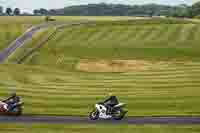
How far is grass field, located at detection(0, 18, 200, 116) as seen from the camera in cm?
3681

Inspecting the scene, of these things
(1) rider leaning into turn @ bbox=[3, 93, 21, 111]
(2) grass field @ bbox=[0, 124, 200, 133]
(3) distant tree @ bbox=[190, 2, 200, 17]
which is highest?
(3) distant tree @ bbox=[190, 2, 200, 17]

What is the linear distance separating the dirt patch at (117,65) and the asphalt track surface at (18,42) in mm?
14978

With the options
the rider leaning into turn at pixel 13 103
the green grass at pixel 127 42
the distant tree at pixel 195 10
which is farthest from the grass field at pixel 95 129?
the distant tree at pixel 195 10

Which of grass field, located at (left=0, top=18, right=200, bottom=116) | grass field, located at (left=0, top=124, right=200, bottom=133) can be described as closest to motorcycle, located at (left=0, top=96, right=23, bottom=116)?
grass field, located at (left=0, top=18, right=200, bottom=116)

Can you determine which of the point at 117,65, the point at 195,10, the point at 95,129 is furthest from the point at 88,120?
→ the point at 195,10

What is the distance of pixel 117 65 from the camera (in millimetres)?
66438

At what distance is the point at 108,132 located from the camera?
2664cm

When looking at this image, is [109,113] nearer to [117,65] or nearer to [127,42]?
[117,65]

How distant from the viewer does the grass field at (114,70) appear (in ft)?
121

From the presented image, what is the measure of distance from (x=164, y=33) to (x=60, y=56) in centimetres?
3283

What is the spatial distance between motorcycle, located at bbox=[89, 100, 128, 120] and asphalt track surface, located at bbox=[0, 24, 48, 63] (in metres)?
43.9

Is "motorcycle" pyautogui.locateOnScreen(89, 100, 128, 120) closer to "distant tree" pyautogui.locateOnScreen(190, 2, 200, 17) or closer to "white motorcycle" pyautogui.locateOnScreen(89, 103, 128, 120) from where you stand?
"white motorcycle" pyautogui.locateOnScreen(89, 103, 128, 120)

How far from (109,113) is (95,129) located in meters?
3.93

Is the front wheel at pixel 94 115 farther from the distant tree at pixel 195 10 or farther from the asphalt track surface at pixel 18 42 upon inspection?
the distant tree at pixel 195 10
